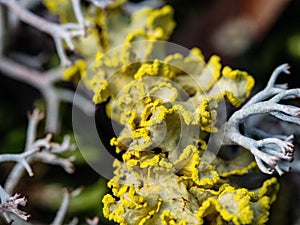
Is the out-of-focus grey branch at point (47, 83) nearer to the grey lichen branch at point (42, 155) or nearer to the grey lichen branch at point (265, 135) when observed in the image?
the grey lichen branch at point (42, 155)

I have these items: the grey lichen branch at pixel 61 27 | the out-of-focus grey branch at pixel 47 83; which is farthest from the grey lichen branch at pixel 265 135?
the out-of-focus grey branch at pixel 47 83

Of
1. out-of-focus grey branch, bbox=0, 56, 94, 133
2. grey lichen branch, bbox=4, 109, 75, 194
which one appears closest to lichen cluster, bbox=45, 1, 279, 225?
grey lichen branch, bbox=4, 109, 75, 194

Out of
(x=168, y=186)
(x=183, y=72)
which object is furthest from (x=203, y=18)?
(x=168, y=186)

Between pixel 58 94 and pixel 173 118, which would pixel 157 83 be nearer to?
pixel 173 118

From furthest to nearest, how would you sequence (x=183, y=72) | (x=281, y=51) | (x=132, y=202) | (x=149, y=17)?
(x=281, y=51), (x=149, y=17), (x=183, y=72), (x=132, y=202)

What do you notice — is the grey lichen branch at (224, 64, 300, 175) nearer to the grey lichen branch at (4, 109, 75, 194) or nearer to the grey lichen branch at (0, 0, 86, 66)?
the grey lichen branch at (4, 109, 75, 194)

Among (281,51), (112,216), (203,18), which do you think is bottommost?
(112,216)

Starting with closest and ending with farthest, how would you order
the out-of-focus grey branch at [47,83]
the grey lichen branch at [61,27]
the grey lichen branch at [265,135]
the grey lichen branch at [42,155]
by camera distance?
the grey lichen branch at [265,135], the grey lichen branch at [42,155], the grey lichen branch at [61,27], the out-of-focus grey branch at [47,83]
